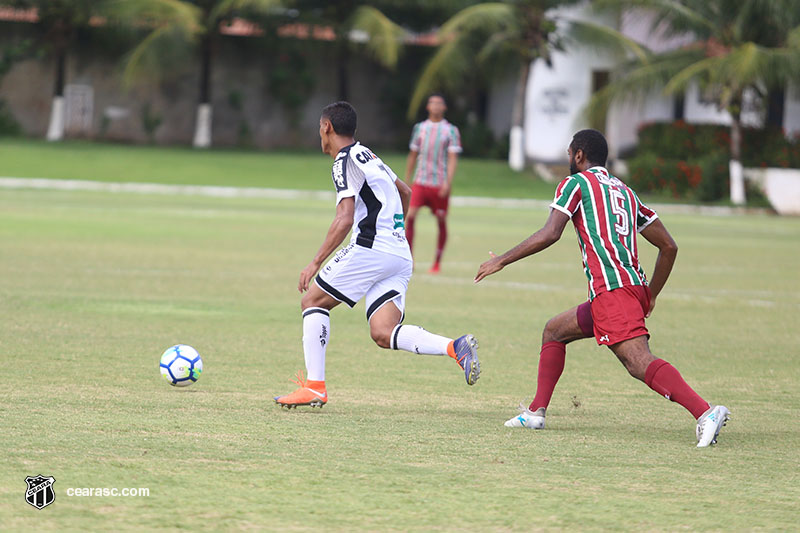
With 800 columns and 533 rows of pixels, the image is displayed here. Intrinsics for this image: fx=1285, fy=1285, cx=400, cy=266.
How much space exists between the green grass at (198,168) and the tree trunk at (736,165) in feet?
17.6

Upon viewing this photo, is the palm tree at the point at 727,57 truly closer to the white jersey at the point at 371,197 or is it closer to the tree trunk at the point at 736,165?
the tree trunk at the point at 736,165

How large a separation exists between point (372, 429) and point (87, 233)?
1457 cm

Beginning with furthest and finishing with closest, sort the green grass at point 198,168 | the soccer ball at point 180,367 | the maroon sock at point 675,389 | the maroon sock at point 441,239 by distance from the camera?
the green grass at point 198,168
the maroon sock at point 441,239
the soccer ball at point 180,367
the maroon sock at point 675,389

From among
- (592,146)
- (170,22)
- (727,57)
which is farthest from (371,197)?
(170,22)

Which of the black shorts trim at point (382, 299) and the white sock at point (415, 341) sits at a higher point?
the black shorts trim at point (382, 299)

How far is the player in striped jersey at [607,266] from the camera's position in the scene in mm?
6496

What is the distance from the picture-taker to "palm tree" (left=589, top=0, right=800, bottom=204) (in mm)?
35406

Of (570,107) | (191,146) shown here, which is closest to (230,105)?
(191,146)

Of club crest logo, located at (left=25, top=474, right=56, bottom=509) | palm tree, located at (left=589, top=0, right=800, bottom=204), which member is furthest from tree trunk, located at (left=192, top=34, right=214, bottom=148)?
club crest logo, located at (left=25, top=474, right=56, bottom=509)

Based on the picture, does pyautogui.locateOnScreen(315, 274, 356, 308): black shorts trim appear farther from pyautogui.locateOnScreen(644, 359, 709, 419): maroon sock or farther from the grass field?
pyautogui.locateOnScreen(644, 359, 709, 419): maroon sock

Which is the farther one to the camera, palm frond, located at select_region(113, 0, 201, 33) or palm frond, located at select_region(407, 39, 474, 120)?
palm frond, located at select_region(407, 39, 474, 120)

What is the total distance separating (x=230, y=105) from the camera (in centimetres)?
4738

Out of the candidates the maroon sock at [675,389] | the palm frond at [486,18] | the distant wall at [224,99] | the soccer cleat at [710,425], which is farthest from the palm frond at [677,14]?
the soccer cleat at [710,425]

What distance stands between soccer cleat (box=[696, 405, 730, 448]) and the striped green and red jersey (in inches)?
30.4
